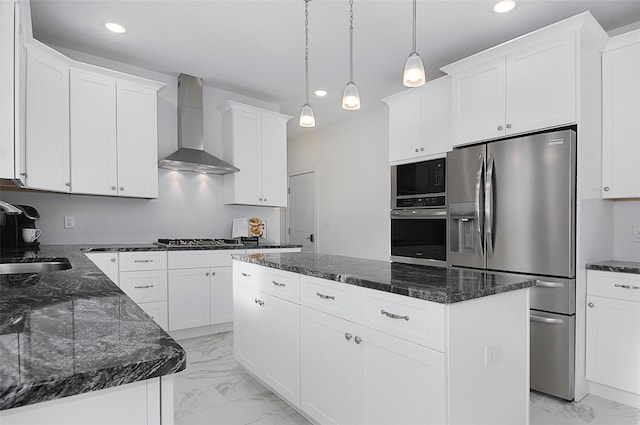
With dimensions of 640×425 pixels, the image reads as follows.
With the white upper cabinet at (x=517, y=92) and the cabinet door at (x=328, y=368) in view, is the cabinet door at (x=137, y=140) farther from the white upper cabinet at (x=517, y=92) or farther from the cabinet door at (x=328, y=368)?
the white upper cabinet at (x=517, y=92)

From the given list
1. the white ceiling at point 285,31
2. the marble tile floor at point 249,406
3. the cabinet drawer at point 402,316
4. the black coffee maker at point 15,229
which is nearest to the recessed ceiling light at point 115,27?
the white ceiling at point 285,31

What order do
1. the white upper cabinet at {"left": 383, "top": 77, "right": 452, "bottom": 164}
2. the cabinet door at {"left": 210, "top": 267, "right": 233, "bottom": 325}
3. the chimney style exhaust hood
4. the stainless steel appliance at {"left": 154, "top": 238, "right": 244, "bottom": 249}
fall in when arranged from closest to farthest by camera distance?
the white upper cabinet at {"left": 383, "top": 77, "right": 452, "bottom": 164} → the stainless steel appliance at {"left": 154, "top": 238, "right": 244, "bottom": 249} → the cabinet door at {"left": 210, "top": 267, "right": 233, "bottom": 325} → the chimney style exhaust hood

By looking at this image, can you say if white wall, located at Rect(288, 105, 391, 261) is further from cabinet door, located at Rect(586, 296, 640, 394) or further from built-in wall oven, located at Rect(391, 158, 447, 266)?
cabinet door, located at Rect(586, 296, 640, 394)

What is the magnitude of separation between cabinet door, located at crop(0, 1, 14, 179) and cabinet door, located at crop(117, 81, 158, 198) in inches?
65.9

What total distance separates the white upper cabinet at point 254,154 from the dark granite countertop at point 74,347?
325 cm

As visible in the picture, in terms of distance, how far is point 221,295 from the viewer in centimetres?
389

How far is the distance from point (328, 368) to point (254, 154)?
3.04 m

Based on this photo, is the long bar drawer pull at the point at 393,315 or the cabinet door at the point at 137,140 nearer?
the long bar drawer pull at the point at 393,315

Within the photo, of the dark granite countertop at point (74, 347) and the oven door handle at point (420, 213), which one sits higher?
the oven door handle at point (420, 213)

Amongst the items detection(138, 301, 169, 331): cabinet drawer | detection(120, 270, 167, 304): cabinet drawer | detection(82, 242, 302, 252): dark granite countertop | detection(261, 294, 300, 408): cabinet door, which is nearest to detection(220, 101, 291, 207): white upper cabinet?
detection(82, 242, 302, 252): dark granite countertop

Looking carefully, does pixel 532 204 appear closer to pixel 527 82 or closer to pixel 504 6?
pixel 527 82

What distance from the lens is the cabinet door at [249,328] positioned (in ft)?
8.38

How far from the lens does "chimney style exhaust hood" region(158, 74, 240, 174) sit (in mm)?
4007

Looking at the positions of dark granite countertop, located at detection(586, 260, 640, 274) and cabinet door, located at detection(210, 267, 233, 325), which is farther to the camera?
cabinet door, located at detection(210, 267, 233, 325)
